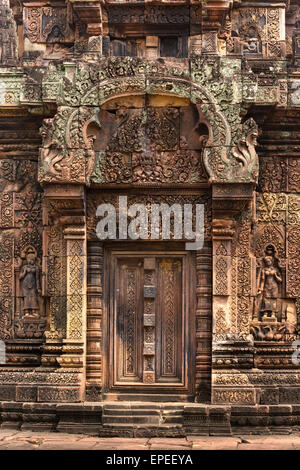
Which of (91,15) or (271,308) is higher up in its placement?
(91,15)

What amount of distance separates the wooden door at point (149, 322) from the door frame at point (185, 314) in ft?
0.05

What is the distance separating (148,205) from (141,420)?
2955 millimetres

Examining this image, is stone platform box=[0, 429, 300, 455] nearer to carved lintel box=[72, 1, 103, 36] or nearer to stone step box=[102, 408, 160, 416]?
stone step box=[102, 408, 160, 416]

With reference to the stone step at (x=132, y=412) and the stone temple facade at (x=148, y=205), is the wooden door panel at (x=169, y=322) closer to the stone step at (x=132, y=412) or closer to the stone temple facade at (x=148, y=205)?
the stone temple facade at (x=148, y=205)

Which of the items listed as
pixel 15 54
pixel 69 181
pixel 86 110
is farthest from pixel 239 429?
pixel 15 54

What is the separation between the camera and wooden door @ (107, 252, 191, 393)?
447 inches

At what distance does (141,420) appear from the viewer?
421 inches

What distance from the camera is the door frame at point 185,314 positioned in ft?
37.2

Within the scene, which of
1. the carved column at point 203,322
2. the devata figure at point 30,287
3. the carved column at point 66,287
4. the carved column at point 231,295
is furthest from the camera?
the devata figure at point 30,287

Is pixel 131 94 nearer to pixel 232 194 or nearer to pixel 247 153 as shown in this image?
pixel 247 153

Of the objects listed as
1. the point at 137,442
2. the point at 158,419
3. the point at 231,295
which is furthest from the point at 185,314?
the point at 137,442

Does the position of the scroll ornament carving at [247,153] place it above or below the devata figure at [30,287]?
above

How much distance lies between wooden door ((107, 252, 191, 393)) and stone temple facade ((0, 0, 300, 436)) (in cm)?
2

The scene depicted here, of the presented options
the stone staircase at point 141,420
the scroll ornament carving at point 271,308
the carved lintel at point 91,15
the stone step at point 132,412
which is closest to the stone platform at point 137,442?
the stone staircase at point 141,420
